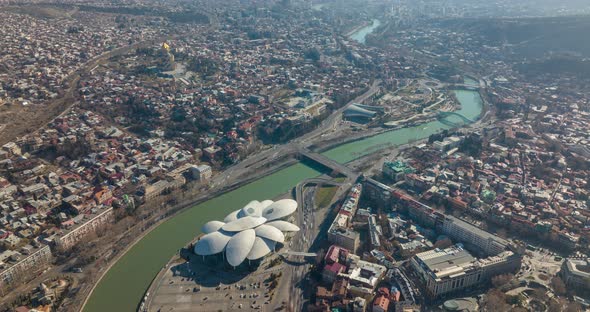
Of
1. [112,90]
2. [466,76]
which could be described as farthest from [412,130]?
→ [112,90]

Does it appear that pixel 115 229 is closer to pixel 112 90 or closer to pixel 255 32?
pixel 112 90

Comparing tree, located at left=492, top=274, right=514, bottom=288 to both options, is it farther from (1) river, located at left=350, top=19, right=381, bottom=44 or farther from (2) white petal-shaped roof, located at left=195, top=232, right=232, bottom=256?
(1) river, located at left=350, top=19, right=381, bottom=44

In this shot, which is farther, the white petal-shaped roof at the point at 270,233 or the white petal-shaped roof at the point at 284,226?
the white petal-shaped roof at the point at 284,226

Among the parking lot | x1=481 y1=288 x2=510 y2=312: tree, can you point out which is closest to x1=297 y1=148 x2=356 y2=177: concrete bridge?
the parking lot

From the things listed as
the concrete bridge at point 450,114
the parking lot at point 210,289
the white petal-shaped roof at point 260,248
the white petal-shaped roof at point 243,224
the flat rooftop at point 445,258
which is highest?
the white petal-shaped roof at point 243,224

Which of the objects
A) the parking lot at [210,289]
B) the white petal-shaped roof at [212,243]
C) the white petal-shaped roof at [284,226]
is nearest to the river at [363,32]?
the white petal-shaped roof at [284,226]

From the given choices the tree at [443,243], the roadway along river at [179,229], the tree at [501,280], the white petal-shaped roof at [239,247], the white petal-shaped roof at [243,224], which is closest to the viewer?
the tree at [501,280]

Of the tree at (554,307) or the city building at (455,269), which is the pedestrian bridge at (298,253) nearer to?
the city building at (455,269)
